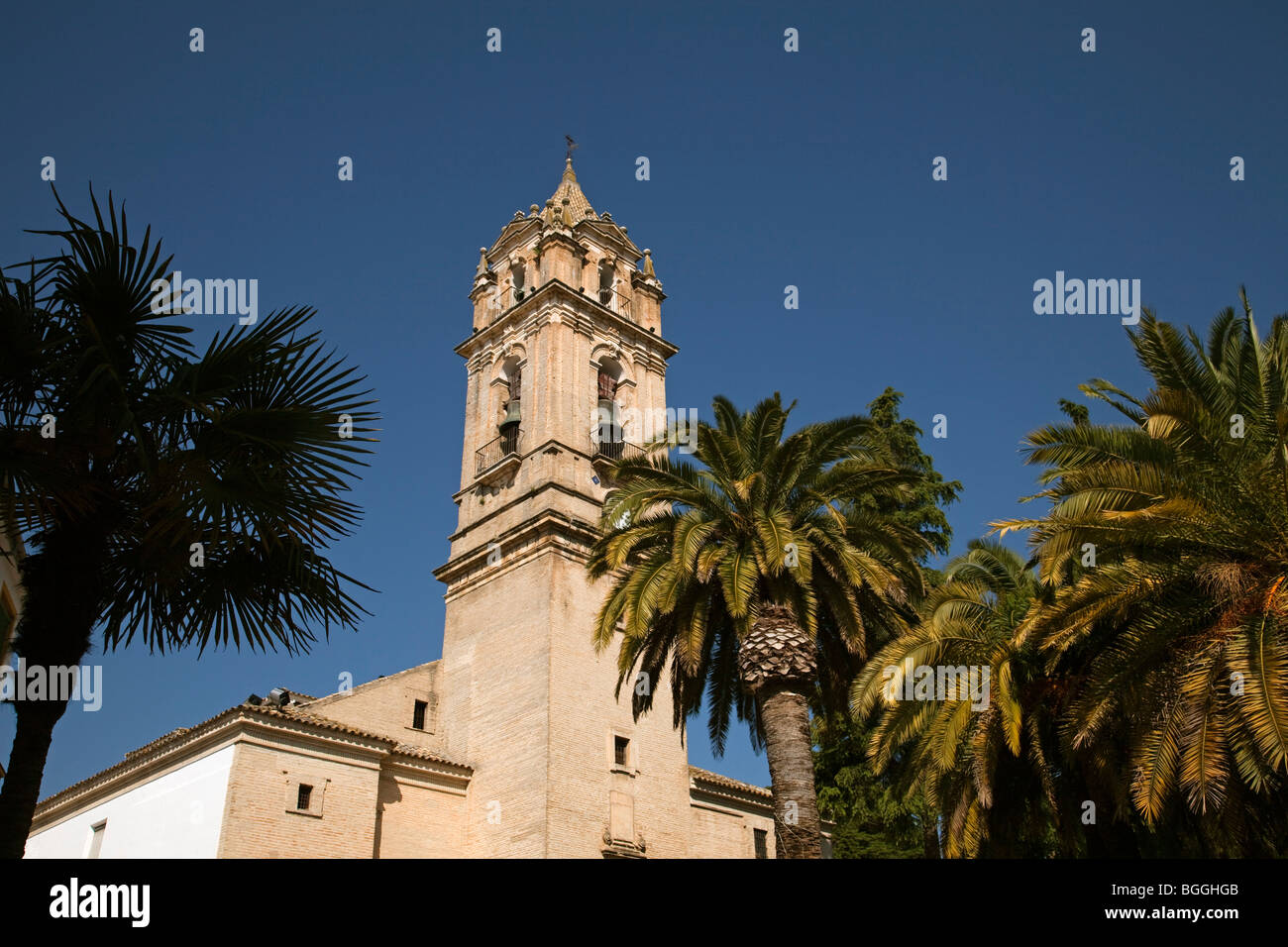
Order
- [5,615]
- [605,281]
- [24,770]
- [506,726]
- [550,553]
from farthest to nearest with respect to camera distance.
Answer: [605,281] → [550,553] → [506,726] → [5,615] → [24,770]

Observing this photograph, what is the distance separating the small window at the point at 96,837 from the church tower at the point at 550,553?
29.1 ft

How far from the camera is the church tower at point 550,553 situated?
2784cm

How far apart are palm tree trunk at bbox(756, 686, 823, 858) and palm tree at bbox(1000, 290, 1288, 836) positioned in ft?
12.4

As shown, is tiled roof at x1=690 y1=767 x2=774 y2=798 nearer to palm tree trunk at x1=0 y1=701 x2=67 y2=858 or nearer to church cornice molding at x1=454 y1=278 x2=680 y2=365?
church cornice molding at x1=454 y1=278 x2=680 y2=365

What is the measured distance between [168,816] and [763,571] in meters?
16.5

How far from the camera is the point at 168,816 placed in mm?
25375

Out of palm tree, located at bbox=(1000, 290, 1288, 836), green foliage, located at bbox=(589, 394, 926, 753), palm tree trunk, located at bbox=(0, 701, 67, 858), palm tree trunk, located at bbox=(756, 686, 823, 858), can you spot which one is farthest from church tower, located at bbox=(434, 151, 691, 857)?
palm tree trunk, located at bbox=(0, 701, 67, 858)

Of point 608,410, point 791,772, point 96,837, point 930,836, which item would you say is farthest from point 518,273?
point 791,772

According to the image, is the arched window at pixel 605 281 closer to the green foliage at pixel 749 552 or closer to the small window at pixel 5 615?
the green foliage at pixel 749 552

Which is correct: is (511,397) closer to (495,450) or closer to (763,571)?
(495,450)

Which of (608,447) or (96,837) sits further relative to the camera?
(608,447)
